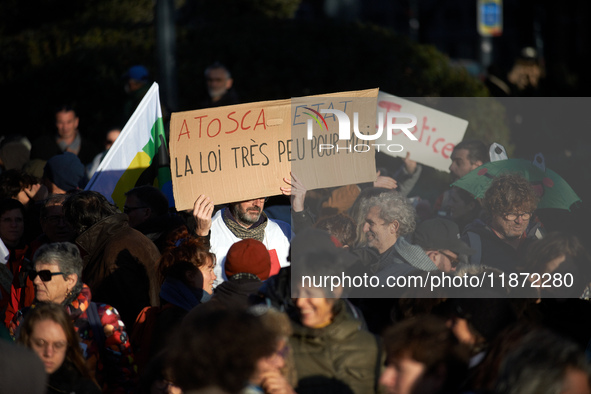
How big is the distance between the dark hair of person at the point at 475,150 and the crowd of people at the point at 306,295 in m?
0.01

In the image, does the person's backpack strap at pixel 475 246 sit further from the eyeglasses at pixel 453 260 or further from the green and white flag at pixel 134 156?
the green and white flag at pixel 134 156

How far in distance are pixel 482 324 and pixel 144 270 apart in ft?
6.96

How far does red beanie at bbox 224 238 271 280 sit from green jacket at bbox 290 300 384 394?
28.7 inches

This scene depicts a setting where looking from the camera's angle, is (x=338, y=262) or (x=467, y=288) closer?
(x=338, y=262)

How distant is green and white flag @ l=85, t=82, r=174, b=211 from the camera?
604cm

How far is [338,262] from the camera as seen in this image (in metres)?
3.82

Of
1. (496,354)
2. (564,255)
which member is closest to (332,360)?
(496,354)

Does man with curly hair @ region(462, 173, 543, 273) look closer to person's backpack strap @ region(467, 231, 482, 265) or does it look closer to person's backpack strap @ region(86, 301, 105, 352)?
person's backpack strap @ region(467, 231, 482, 265)

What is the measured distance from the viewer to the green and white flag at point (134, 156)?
604 centimetres

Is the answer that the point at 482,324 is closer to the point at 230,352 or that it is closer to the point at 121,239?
the point at 230,352

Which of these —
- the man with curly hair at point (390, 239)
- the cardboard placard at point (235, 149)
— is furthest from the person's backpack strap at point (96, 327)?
the man with curly hair at point (390, 239)

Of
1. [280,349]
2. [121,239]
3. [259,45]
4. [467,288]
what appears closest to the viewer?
[280,349]

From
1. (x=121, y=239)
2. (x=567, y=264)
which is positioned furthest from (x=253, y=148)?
(x=567, y=264)

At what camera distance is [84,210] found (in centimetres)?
504
